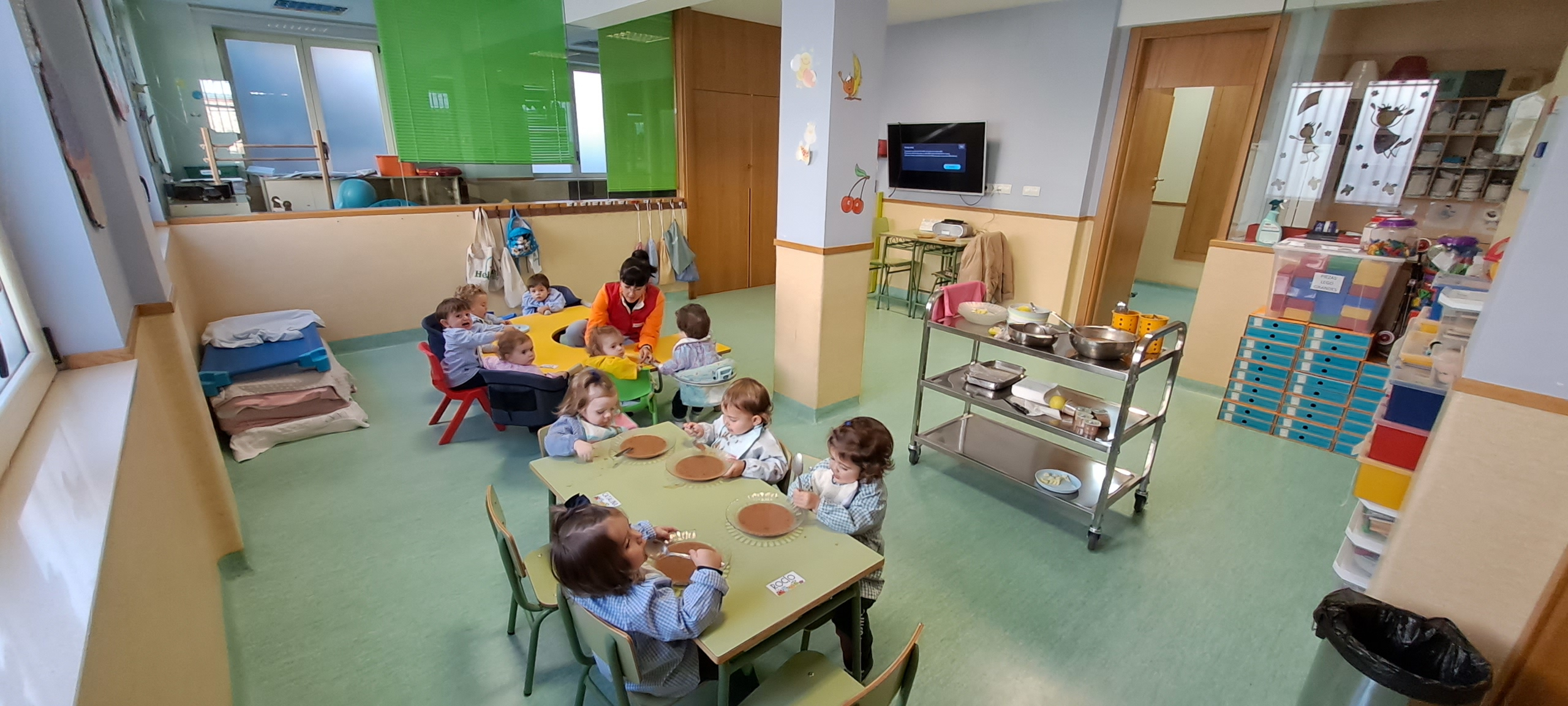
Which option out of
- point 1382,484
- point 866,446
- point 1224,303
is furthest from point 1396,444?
point 1224,303

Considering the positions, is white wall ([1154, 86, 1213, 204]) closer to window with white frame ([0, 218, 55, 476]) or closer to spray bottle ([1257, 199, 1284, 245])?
spray bottle ([1257, 199, 1284, 245])

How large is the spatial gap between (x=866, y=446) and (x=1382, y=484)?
198 cm

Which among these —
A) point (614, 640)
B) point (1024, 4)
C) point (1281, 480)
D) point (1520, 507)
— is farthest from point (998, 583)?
point (1024, 4)

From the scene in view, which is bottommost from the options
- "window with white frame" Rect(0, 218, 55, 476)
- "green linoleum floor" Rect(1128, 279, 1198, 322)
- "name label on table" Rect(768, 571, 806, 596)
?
"green linoleum floor" Rect(1128, 279, 1198, 322)

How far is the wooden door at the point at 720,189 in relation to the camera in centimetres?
623

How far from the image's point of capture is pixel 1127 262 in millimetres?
5652

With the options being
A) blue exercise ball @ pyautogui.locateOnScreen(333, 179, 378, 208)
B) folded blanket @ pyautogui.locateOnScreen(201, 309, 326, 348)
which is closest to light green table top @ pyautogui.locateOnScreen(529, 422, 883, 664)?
folded blanket @ pyautogui.locateOnScreen(201, 309, 326, 348)

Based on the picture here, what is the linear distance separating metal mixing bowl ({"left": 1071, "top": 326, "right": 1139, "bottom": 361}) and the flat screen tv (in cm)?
348

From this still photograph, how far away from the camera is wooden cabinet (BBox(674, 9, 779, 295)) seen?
600cm

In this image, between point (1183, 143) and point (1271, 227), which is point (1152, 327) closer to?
point (1271, 227)

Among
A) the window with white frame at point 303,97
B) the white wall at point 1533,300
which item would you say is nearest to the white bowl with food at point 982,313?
the white wall at point 1533,300

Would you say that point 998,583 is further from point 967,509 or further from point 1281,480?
point 1281,480

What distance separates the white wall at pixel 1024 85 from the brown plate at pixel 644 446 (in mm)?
4471

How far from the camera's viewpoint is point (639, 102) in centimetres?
581
